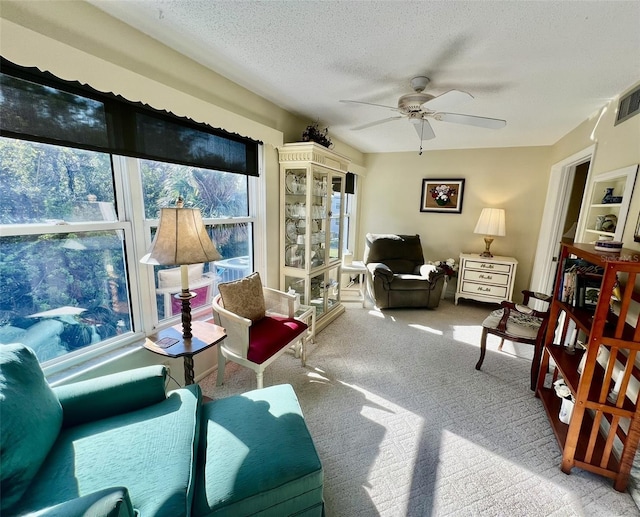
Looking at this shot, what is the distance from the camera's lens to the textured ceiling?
1.30 meters

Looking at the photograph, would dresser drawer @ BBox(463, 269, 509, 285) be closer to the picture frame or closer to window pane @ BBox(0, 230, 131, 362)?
the picture frame

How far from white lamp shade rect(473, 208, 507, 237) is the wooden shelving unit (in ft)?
7.07

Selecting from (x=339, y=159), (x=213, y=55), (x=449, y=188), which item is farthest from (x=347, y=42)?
(x=449, y=188)

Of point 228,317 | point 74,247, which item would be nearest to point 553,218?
point 228,317

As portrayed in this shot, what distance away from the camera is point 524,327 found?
7.68ft

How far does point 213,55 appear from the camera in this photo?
1.78m

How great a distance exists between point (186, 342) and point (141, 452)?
0.63m

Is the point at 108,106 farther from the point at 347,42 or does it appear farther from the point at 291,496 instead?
the point at 291,496

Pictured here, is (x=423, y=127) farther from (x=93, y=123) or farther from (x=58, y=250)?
(x=58, y=250)

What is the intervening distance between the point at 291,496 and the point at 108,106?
81.7 inches

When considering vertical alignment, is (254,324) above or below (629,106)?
below

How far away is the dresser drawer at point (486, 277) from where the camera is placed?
12.7 ft

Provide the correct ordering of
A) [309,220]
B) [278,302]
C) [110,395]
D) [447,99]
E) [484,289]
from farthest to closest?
[484,289] → [309,220] → [278,302] → [447,99] → [110,395]

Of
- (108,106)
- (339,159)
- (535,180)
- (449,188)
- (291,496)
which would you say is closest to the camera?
(291,496)
